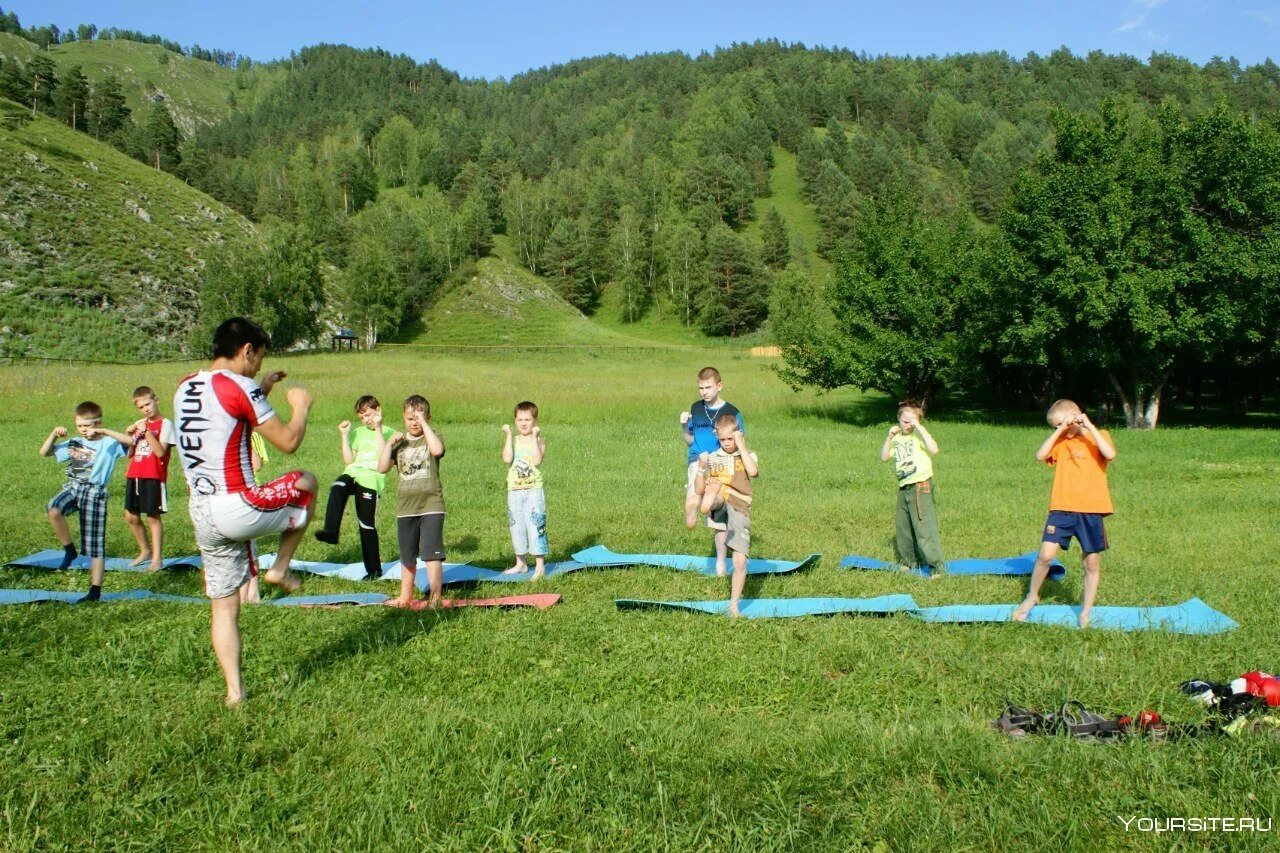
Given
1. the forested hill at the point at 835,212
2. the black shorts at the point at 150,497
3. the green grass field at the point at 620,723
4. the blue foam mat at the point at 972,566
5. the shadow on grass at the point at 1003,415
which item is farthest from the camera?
the shadow on grass at the point at 1003,415

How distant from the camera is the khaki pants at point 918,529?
9539 millimetres

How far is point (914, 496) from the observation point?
31.8 ft

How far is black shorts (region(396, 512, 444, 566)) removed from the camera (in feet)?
26.4

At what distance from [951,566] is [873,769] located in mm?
6253

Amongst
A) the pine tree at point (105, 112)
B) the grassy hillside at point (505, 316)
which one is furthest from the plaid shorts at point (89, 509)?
the pine tree at point (105, 112)

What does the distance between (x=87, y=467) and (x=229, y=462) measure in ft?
17.5

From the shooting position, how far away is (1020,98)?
17750 centimetres

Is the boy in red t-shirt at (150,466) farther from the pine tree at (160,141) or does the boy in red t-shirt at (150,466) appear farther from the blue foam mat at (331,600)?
the pine tree at (160,141)

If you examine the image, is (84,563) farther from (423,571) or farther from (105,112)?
(105,112)

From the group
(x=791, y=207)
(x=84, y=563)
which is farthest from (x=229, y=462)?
(x=791, y=207)

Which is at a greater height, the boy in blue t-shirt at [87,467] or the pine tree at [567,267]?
the pine tree at [567,267]

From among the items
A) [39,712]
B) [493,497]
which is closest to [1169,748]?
[39,712]

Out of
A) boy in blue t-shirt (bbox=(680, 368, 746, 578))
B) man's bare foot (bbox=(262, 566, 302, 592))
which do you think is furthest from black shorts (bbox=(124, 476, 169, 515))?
boy in blue t-shirt (bbox=(680, 368, 746, 578))

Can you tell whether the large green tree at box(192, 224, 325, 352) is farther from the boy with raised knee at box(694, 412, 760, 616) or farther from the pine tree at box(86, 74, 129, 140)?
the pine tree at box(86, 74, 129, 140)
